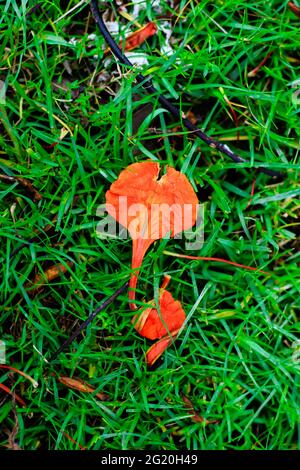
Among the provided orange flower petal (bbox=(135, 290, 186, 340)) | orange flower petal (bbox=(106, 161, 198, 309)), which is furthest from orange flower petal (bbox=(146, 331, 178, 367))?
orange flower petal (bbox=(106, 161, 198, 309))

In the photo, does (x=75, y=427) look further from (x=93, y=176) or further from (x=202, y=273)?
(x=93, y=176)

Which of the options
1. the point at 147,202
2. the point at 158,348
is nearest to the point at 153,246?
the point at 147,202

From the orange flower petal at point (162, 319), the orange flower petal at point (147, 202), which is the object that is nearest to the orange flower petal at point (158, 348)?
the orange flower petal at point (162, 319)

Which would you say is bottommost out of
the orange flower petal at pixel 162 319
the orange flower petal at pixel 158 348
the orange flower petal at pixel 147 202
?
the orange flower petal at pixel 158 348

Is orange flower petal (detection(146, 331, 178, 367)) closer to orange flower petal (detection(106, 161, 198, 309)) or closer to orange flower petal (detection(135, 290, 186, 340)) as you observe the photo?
orange flower petal (detection(135, 290, 186, 340))

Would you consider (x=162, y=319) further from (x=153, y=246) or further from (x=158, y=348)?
(x=153, y=246)

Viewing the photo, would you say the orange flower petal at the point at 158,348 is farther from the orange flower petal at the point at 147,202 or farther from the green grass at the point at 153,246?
the orange flower petal at the point at 147,202

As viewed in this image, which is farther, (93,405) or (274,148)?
(274,148)

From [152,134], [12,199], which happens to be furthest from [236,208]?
[12,199]
